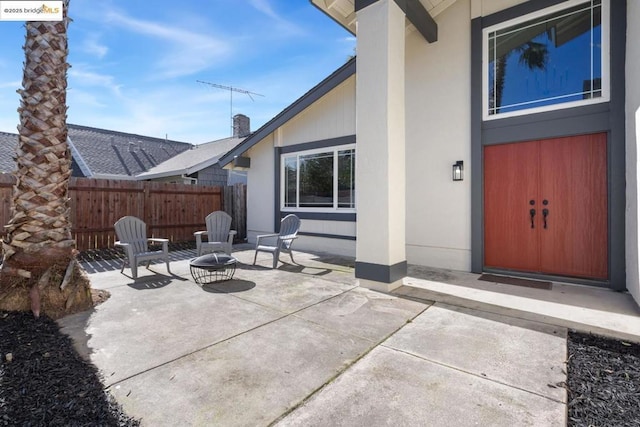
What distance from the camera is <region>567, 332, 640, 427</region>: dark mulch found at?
1.82m

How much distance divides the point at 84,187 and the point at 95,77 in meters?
3.40

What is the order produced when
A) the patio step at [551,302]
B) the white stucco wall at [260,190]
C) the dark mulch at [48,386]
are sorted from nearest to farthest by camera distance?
the dark mulch at [48,386], the patio step at [551,302], the white stucco wall at [260,190]

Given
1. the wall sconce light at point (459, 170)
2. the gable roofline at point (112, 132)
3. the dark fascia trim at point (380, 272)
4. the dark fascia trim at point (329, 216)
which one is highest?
the gable roofline at point (112, 132)

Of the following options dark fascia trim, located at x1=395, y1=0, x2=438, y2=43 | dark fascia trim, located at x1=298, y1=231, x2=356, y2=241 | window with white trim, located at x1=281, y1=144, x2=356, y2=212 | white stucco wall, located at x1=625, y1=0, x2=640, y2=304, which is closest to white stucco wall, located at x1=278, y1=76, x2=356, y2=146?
window with white trim, located at x1=281, y1=144, x2=356, y2=212

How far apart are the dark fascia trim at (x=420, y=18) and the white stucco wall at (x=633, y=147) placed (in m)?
2.60

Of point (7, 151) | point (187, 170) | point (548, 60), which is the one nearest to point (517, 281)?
point (548, 60)

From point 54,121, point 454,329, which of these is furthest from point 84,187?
point 454,329

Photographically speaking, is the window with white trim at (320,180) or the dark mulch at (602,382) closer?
the dark mulch at (602,382)

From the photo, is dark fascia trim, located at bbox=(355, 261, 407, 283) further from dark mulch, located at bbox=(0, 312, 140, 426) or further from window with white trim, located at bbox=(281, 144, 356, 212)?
dark mulch, located at bbox=(0, 312, 140, 426)

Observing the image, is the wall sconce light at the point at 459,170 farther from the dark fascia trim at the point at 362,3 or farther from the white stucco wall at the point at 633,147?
the dark fascia trim at the point at 362,3

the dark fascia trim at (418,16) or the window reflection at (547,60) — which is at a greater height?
the dark fascia trim at (418,16)

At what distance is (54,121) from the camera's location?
3500mm

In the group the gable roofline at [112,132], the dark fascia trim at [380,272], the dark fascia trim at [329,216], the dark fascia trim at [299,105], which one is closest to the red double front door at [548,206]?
the dark fascia trim at [380,272]

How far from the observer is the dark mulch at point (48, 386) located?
1747mm
